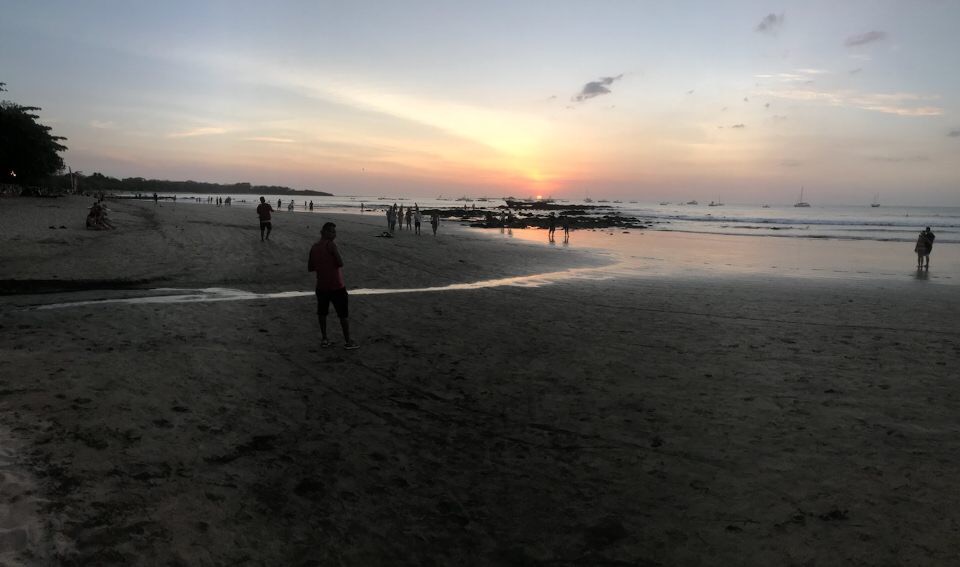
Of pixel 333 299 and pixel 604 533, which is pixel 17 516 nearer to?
pixel 604 533

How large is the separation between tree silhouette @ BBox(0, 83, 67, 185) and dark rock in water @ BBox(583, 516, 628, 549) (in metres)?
62.0

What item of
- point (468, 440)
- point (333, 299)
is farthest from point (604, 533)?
point (333, 299)

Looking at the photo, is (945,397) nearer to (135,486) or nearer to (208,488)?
(208,488)

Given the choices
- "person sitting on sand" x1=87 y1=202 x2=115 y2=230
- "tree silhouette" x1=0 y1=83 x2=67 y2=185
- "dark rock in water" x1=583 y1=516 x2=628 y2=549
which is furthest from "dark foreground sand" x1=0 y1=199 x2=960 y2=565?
"tree silhouette" x1=0 y1=83 x2=67 y2=185

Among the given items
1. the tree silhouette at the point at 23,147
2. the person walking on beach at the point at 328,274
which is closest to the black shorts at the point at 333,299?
the person walking on beach at the point at 328,274

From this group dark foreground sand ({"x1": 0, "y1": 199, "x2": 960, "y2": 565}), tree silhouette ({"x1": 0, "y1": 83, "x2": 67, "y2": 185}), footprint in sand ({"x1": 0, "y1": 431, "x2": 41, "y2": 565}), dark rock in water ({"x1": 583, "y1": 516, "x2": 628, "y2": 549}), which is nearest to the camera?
footprint in sand ({"x1": 0, "y1": 431, "x2": 41, "y2": 565})

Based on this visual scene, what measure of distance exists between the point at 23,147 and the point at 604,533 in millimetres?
62549

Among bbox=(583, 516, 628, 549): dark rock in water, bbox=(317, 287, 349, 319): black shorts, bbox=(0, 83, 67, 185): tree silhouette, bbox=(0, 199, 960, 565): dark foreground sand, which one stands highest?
bbox=(0, 83, 67, 185): tree silhouette

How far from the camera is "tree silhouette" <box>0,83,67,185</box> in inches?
1837

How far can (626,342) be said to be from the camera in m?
10.4

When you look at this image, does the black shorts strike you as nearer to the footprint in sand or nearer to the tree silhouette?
the footprint in sand

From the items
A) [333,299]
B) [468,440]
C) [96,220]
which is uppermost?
[96,220]

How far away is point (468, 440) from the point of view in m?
5.98

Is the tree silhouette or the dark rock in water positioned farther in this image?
the tree silhouette
